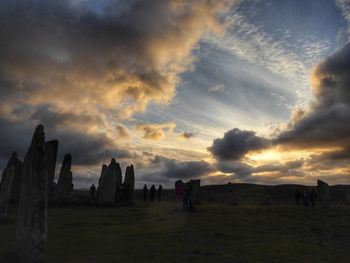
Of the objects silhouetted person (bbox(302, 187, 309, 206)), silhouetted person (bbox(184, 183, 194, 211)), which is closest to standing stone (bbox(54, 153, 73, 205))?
silhouetted person (bbox(184, 183, 194, 211))

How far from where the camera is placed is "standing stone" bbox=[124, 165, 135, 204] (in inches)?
1595

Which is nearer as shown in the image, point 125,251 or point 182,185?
point 125,251

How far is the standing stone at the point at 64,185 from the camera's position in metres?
36.2

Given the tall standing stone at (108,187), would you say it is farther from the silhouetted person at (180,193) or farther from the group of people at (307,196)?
the group of people at (307,196)

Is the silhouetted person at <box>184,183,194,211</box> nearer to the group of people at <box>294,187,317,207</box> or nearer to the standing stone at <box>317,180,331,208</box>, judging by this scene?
the standing stone at <box>317,180,331,208</box>

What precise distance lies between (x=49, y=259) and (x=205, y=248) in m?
5.74

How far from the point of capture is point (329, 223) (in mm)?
23156

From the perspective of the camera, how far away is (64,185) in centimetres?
3750

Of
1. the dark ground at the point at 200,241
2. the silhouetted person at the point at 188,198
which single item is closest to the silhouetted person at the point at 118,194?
the silhouetted person at the point at 188,198

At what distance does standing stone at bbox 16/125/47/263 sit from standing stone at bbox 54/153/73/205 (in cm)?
2429

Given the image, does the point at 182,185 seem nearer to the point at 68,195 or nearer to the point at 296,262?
the point at 68,195

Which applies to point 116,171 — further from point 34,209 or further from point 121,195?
point 34,209

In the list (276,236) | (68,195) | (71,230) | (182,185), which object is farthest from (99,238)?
(68,195)

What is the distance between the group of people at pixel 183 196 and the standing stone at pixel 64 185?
1234 centimetres
